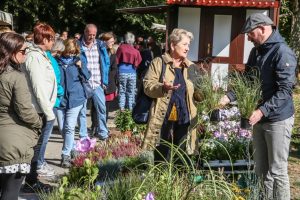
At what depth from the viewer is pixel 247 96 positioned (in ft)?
16.8

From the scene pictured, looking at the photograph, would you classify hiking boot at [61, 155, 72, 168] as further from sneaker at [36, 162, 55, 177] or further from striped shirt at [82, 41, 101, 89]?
striped shirt at [82, 41, 101, 89]

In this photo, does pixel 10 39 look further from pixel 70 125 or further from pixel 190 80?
pixel 70 125

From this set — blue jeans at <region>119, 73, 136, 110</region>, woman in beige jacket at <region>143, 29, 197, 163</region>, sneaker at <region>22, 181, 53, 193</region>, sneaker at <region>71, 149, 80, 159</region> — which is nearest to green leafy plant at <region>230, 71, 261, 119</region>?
woman in beige jacket at <region>143, 29, 197, 163</region>

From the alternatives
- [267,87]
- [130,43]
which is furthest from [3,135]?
[130,43]

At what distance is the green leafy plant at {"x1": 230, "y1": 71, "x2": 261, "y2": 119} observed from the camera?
501 centimetres

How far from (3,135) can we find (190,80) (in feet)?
5.98

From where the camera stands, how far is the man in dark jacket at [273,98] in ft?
14.7

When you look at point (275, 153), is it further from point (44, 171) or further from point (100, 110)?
point (100, 110)

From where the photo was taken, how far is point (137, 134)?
26.8 ft

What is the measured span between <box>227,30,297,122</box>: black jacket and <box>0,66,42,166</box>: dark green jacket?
73.2 inches

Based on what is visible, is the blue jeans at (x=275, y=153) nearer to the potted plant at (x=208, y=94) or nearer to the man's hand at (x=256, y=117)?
the man's hand at (x=256, y=117)

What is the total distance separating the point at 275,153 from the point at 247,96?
0.70 metres

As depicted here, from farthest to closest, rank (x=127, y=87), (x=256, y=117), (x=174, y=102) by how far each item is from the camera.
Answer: (x=127, y=87), (x=174, y=102), (x=256, y=117)

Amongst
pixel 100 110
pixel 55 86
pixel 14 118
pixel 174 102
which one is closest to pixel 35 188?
pixel 55 86
